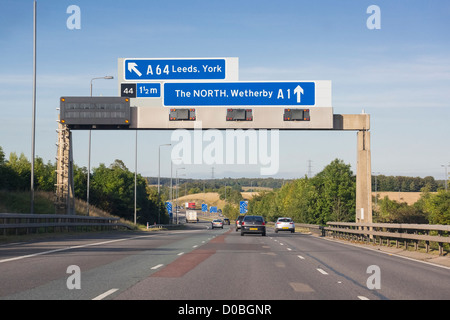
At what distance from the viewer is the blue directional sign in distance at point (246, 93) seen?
36.6 meters

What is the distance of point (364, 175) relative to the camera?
39438 mm

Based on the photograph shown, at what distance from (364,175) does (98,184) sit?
68830mm

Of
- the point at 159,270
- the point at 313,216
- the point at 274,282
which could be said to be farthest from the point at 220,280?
the point at 313,216

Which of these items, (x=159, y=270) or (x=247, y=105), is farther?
(x=247, y=105)

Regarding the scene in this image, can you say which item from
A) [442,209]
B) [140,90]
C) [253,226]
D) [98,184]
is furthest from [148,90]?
[98,184]

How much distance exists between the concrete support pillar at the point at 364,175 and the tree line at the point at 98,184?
1499 inches

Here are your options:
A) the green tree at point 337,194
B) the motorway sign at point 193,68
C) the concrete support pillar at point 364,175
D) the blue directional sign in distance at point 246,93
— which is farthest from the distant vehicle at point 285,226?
the green tree at point 337,194

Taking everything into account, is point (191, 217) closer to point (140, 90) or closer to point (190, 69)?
point (140, 90)

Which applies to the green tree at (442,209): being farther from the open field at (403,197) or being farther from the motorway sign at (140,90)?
the open field at (403,197)

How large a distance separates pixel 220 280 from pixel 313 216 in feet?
366

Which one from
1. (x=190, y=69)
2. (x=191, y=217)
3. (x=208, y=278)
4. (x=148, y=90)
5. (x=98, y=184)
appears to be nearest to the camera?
(x=208, y=278)

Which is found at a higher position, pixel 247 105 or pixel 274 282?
pixel 247 105
